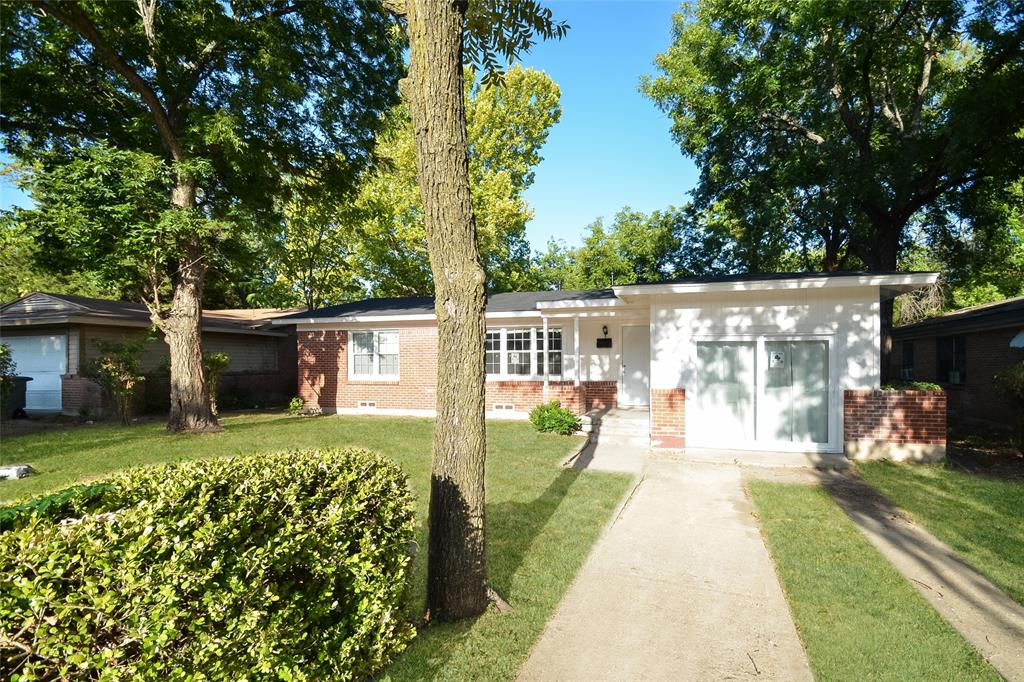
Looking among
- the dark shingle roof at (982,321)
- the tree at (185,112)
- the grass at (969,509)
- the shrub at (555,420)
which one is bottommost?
the grass at (969,509)

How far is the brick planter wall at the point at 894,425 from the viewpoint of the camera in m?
8.57

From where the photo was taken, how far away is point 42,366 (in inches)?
600

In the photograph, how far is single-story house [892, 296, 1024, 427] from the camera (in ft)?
43.2

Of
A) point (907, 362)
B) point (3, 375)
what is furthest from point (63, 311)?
point (907, 362)

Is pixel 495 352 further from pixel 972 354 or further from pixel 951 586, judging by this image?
pixel 972 354

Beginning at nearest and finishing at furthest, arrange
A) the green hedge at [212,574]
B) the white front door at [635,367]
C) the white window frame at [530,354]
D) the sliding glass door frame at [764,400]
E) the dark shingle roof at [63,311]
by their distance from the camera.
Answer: the green hedge at [212,574] → the sliding glass door frame at [764,400] → the white front door at [635,367] → the dark shingle roof at [63,311] → the white window frame at [530,354]

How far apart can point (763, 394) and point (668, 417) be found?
5.87ft

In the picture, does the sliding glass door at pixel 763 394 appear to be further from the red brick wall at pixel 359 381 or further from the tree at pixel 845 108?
the red brick wall at pixel 359 381

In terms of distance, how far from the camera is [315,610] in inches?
94.5

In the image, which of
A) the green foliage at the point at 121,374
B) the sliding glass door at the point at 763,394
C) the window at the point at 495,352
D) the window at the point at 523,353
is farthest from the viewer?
the window at the point at 495,352

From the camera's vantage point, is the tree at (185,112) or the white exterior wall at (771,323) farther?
the tree at (185,112)

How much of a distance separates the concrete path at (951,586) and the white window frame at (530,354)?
8.63 meters

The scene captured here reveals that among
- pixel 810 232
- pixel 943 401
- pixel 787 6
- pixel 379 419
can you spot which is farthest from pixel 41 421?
pixel 810 232

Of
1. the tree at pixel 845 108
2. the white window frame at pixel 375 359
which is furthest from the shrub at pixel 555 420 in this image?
the tree at pixel 845 108
